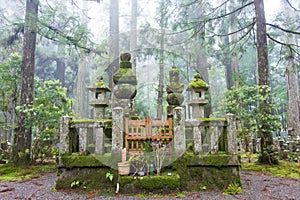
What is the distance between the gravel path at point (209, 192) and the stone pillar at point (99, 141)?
0.71 m

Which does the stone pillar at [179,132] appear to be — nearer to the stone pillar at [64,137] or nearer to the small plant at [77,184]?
the small plant at [77,184]

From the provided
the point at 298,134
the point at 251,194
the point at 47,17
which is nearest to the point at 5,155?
the point at 47,17

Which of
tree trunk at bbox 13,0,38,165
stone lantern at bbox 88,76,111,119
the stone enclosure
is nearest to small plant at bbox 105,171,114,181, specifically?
the stone enclosure

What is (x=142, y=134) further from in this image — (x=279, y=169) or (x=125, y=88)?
(x=279, y=169)

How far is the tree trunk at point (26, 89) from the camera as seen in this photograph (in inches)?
227

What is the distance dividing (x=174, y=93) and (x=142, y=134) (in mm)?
1863

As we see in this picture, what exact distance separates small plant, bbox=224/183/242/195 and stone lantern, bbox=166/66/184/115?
2.03m

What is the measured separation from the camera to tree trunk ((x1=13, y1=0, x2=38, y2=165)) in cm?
577

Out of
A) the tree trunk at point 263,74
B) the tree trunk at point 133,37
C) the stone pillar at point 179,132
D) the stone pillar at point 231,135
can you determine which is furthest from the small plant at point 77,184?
the tree trunk at point 133,37

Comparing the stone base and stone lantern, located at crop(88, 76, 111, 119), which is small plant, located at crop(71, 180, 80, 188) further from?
stone lantern, located at crop(88, 76, 111, 119)

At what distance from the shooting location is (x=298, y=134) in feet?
30.1

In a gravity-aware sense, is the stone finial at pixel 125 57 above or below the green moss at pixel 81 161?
above

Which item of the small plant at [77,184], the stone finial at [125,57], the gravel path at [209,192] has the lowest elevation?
the gravel path at [209,192]

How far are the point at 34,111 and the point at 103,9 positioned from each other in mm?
12459
